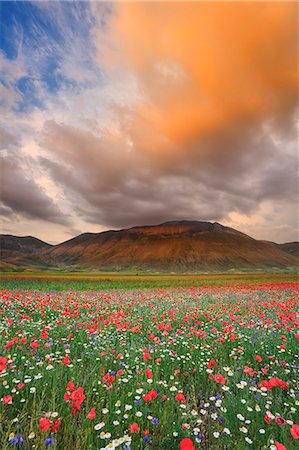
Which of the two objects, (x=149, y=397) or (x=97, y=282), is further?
(x=97, y=282)

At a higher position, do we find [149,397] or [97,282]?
[149,397]

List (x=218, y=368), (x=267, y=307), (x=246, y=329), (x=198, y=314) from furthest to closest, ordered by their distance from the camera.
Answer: (x=267, y=307) < (x=198, y=314) < (x=246, y=329) < (x=218, y=368)

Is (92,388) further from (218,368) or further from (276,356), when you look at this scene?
(276,356)

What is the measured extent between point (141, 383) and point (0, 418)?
182cm

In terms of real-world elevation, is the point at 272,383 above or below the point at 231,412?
above

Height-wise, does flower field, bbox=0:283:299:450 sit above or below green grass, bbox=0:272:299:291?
above


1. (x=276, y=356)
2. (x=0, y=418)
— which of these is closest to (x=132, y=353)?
(x=0, y=418)

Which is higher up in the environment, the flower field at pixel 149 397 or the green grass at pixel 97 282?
the flower field at pixel 149 397

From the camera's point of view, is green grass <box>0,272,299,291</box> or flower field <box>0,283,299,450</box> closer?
flower field <box>0,283,299,450</box>

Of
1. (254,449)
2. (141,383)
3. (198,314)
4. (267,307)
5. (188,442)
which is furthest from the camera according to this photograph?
(267,307)

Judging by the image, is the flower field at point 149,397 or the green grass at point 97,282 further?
the green grass at point 97,282

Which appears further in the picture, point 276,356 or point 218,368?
point 276,356

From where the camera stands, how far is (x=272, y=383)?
3.40m

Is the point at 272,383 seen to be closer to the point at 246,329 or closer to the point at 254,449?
the point at 254,449
